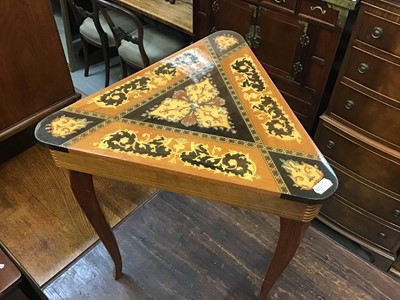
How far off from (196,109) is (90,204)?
15.8 inches

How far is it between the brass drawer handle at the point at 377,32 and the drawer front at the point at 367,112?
0.24m

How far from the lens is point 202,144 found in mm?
943

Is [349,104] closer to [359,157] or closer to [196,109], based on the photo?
[359,157]

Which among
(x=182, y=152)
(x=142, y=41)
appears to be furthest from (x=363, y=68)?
(x=142, y=41)

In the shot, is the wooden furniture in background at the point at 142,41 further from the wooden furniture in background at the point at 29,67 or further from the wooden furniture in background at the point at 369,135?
the wooden furniture in background at the point at 369,135

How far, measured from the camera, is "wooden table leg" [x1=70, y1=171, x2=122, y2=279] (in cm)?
100

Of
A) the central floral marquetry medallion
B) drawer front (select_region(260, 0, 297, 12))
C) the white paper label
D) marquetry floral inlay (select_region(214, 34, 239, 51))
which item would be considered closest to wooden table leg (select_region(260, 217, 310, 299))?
the white paper label

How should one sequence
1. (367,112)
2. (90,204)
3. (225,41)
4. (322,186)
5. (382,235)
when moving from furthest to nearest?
(382,235) < (367,112) < (225,41) < (90,204) < (322,186)

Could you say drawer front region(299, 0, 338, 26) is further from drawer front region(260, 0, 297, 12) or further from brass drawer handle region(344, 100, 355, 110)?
brass drawer handle region(344, 100, 355, 110)

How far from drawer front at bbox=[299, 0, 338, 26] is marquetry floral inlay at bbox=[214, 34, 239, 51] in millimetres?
435

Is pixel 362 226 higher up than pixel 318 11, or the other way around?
pixel 318 11

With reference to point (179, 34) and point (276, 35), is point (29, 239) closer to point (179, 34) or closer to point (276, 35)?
point (276, 35)

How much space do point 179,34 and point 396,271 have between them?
1830 millimetres

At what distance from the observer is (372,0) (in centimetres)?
129
